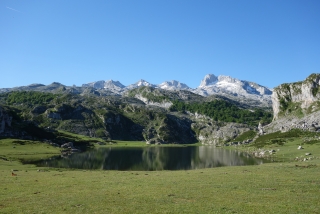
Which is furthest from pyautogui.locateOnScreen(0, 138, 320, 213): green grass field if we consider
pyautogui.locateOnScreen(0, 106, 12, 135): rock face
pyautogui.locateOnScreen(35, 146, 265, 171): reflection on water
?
pyautogui.locateOnScreen(0, 106, 12, 135): rock face

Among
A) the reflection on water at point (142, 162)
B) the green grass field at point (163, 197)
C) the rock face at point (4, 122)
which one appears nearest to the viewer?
the green grass field at point (163, 197)

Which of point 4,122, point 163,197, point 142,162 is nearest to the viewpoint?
point 163,197

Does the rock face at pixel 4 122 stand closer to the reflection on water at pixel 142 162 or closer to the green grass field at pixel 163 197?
the reflection on water at pixel 142 162

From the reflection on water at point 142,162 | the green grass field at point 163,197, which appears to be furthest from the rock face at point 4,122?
the green grass field at point 163,197

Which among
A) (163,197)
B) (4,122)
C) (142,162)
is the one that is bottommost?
(142,162)

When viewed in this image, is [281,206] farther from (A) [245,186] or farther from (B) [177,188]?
(B) [177,188]

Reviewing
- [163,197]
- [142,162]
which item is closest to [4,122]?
[142,162]

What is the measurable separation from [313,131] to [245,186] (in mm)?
156224

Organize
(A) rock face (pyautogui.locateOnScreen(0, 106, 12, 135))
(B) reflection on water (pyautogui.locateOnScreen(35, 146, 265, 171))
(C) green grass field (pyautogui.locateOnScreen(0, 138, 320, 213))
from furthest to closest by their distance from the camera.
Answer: (A) rock face (pyautogui.locateOnScreen(0, 106, 12, 135))
(B) reflection on water (pyautogui.locateOnScreen(35, 146, 265, 171))
(C) green grass field (pyautogui.locateOnScreen(0, 138, 320, 213))

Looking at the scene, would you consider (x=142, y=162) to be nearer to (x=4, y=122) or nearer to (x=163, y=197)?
(x=163, y=197)

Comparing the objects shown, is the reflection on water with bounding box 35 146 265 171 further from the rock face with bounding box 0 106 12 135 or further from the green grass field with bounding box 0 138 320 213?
the rock face with bounding box 0 106 12 135

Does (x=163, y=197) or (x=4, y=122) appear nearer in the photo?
(x=163, y=197)

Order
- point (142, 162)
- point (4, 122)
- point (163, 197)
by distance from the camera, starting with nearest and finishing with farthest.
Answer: point (163, 197), point (142, 162), point (4, 122)

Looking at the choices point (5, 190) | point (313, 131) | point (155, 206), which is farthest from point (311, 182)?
point (313, 131)
